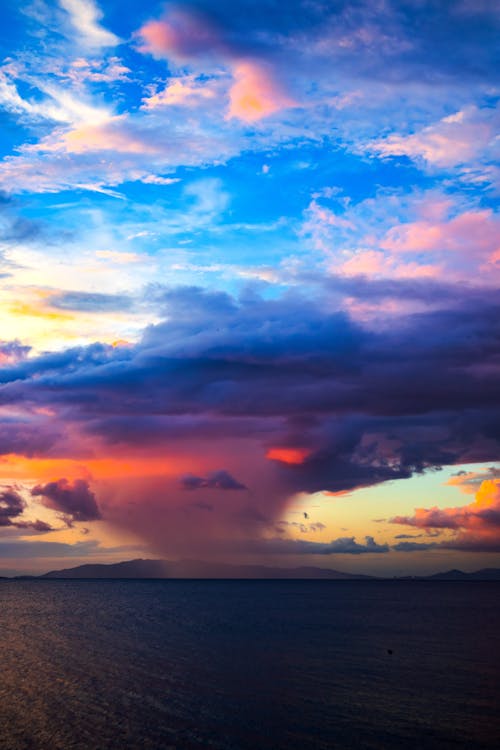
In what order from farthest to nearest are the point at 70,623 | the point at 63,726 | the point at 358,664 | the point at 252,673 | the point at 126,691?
the point at 70,623 < the point at 358,664 < the point at 252,673 < the point at 126,691 < the point at 63,726

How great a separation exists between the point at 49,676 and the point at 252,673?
71.8 ft

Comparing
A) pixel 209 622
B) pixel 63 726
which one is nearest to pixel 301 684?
pixel 63 726

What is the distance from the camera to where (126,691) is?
194 ft

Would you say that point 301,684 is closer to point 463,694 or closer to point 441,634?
point 463,694

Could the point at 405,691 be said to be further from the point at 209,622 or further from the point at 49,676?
the point at 209,622

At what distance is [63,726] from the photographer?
47.6 metres

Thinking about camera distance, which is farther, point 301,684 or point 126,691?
point 301,684

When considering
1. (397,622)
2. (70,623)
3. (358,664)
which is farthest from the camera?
(397,622)

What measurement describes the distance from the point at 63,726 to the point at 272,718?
1615 cm

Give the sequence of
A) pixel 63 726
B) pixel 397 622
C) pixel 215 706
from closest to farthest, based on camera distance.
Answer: pixel 63 726 → pixel 215 706 → pixel 397 622

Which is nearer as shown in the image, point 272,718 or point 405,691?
point 272,718

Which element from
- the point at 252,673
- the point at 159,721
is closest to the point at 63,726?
the point at 159,721

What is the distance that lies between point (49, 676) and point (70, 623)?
70644mm

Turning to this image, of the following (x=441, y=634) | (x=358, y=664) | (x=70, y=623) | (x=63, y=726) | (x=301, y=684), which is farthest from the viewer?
(x=70, y=623)
